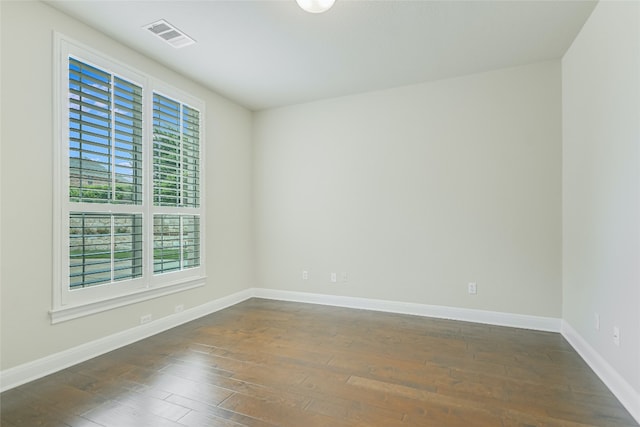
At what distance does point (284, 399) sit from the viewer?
2.05m

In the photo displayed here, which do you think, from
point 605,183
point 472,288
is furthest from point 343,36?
point 472,288

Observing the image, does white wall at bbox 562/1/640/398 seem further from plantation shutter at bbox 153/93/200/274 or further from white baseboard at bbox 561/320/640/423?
plantation shutter at bbox 153/93/200/274

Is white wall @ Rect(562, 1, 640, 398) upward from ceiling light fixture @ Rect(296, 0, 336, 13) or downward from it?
downward

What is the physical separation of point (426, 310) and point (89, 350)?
11.0ft

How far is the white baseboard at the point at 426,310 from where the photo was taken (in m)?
3.27

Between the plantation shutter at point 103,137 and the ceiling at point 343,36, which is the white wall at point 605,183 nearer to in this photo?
the ceiling at point 343,36

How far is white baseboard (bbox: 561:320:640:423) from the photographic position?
186 centimetres

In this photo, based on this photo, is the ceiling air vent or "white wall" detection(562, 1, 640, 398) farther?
the ceiling air vent

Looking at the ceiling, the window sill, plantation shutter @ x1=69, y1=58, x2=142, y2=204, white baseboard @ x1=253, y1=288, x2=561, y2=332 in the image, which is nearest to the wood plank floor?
white baseboard @ x1=253, y1=288, x2=561, y2=332

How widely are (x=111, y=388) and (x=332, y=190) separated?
304 centimetres

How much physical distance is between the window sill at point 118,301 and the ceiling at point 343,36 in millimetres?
2328

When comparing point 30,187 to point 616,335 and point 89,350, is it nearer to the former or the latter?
point 89,350

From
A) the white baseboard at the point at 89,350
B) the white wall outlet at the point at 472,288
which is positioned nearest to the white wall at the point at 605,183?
the white wall outlet at the point at 472,288

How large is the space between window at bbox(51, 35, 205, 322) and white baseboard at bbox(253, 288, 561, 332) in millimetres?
1313
